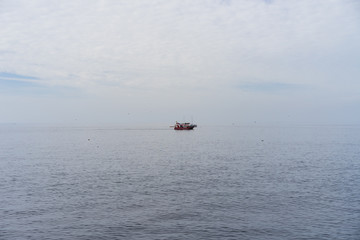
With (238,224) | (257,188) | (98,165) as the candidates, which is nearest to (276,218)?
(238,224)

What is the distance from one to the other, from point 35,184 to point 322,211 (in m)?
45.4

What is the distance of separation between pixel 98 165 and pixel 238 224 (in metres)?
48.8

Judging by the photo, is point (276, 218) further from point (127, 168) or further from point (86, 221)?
point (127, 168)

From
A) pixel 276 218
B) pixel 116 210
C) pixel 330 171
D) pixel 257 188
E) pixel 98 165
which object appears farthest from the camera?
pixel 98 165

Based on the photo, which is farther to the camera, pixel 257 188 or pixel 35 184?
pixel 35 184

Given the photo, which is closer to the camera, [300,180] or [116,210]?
[116,210]

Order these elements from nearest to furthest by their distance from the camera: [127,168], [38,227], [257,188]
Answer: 1. [38,227]
2. [257,188]
3. [127,168]

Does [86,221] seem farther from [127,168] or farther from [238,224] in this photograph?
[127,168]

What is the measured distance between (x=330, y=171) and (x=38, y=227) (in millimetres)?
56516

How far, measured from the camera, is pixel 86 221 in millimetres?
35469

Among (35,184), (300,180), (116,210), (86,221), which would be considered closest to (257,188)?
(300,180)

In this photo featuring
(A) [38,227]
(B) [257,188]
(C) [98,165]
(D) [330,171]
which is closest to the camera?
(A) [38,227]

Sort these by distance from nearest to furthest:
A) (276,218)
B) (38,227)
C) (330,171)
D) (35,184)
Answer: (38,227)
(276,218)
(35,184)
(330,171)

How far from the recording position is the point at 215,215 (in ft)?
122
